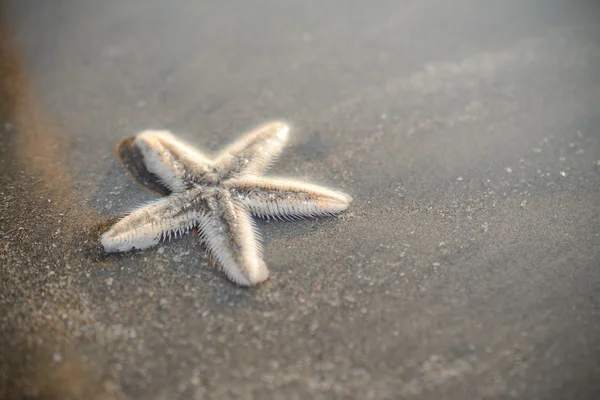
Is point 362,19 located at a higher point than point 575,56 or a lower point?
higher

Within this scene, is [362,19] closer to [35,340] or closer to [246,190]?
[246,190]

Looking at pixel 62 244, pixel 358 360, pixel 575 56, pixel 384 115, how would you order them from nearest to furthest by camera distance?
pixel 358 360 < pixel 62 244 < pixel 384 115 < pixel 575 56

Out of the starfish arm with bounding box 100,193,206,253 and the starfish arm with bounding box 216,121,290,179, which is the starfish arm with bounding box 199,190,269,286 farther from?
the starfish arm with bounding box 216,121,290,179

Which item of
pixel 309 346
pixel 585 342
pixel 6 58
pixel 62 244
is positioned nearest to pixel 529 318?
pixel 585 342

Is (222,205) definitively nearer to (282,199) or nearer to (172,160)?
(282,199)

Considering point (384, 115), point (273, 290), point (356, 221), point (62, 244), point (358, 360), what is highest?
point (384, 115)

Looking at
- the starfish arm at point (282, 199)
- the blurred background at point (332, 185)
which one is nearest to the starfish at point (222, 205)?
the starfish arm at point (282, 199)

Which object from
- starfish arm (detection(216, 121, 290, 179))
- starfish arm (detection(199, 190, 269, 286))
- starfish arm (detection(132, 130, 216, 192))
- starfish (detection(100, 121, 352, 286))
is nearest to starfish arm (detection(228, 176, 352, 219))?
starfish (detection(100, 121, 352, 286))
